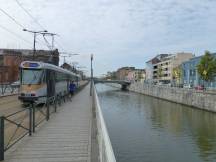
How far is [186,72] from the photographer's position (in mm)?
97938

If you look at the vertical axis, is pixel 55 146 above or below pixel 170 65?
below

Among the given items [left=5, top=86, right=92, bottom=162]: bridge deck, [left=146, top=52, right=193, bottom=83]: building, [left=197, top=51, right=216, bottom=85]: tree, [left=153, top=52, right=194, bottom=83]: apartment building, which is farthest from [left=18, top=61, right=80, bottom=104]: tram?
[left=153, top=52, right=194, bottom=83]: apartment building

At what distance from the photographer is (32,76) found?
2423 cm

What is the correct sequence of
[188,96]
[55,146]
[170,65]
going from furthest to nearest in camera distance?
[170,65] → [188,96] → [55,146]

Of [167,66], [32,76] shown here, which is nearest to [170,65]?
[167,66]

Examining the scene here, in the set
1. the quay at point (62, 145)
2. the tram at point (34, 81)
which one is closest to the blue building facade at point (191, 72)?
the tram at point (34, 81)

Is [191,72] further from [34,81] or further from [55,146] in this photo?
[55,146]

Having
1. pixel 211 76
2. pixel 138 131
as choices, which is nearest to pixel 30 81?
pixel 138 131

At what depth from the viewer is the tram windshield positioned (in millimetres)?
24125

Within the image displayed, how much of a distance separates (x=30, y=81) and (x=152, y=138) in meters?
9.78

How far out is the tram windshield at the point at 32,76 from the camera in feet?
79.2

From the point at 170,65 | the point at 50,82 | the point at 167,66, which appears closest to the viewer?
the point at 50,82

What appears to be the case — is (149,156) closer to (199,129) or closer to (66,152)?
(66,152)

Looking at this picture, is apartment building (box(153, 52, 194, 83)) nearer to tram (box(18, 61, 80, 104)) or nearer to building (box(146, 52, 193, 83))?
building (box(146, 52, 193, 83))
